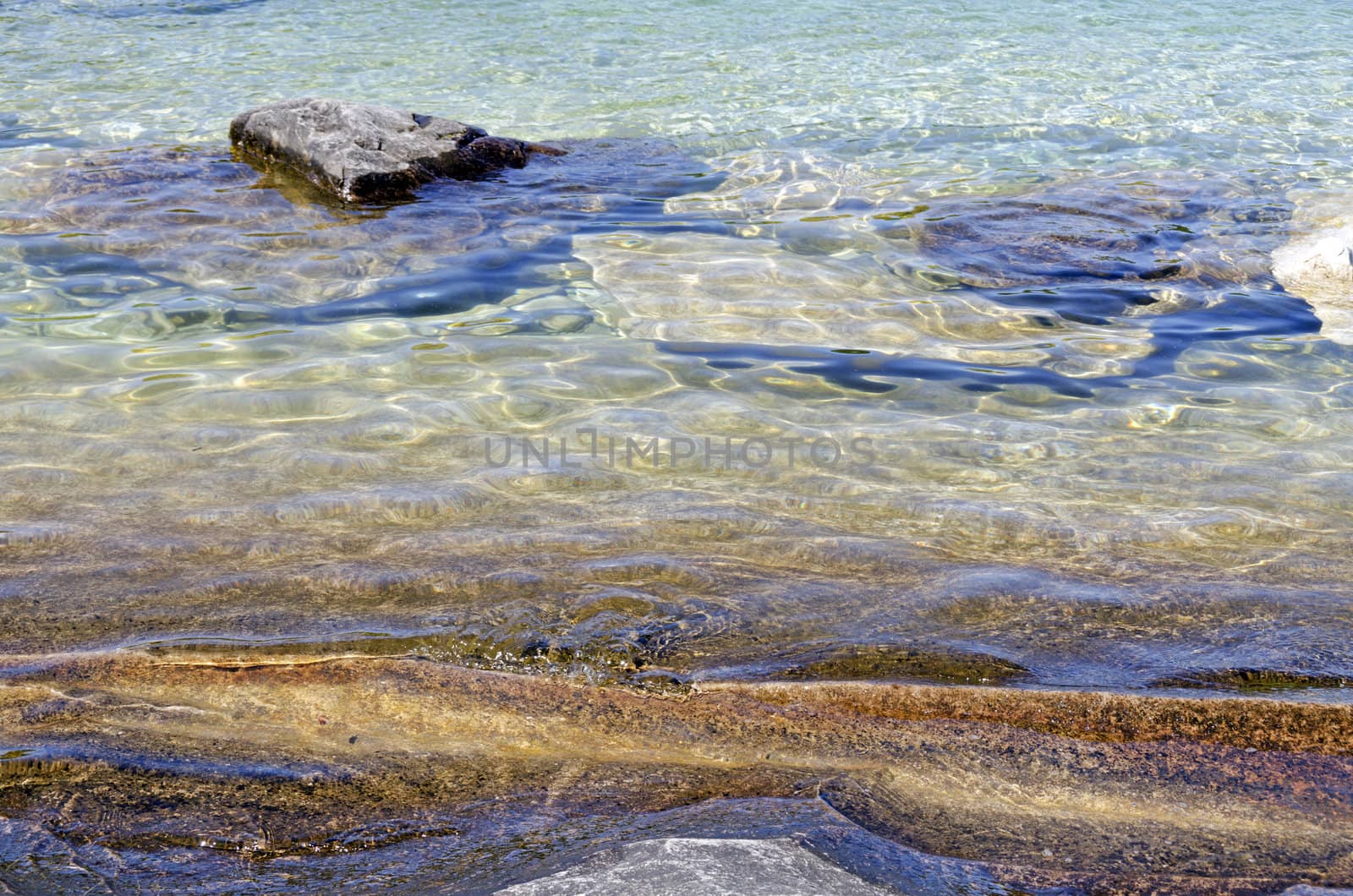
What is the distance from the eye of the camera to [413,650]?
241 cm

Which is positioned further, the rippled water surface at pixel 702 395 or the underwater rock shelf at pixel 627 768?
the rippled water surface at pixel 702 395

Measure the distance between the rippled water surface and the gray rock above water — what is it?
0.79 feet

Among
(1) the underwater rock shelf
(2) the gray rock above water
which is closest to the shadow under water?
(1) the underwater rock shelf

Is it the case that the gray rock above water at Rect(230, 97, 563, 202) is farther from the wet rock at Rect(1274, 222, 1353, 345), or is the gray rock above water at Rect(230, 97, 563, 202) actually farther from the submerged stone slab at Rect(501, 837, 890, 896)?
the submerged stone slab at Rect(501, 837, 890, 896)

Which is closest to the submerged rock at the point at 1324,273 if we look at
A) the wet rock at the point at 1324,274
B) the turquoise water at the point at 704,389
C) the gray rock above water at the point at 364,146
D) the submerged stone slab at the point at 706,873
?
the wet rock at the point at 1324,274

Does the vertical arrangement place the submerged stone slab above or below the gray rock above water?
below

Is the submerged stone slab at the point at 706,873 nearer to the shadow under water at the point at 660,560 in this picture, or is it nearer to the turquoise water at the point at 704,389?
the shadow under water at the point at 660,560

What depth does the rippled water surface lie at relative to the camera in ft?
8.45

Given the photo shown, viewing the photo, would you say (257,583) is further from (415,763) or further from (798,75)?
(798,75)

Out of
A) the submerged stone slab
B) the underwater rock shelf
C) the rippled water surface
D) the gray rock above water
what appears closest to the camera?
the submerged stone slab

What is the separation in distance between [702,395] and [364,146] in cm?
387

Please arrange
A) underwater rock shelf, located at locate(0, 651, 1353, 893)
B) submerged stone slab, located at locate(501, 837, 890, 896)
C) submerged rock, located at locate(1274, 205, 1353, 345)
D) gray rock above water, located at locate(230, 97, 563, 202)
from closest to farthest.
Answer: submerged stone slab, located at locate(501, 837, 890, 896) < underwater rock shelf, located at locate(0, 651, 1353, 893) < submerged rock, located at locate(1274, 205, 1353, 345) < gray rock above water, located at locate(230, 97, 563, 202)

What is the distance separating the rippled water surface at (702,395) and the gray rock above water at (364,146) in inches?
9.5

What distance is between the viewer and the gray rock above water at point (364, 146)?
6.77 meters
